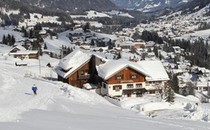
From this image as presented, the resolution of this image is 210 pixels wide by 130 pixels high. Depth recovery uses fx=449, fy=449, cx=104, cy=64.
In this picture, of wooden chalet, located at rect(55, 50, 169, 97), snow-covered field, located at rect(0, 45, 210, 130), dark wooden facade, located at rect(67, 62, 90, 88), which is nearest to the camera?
snow-covered field, located at rect(0, 45, 210, 130)

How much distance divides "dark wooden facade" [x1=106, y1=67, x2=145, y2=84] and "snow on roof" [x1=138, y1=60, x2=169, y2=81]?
1.35 m

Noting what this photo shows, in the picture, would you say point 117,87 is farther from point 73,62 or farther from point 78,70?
point 73,62

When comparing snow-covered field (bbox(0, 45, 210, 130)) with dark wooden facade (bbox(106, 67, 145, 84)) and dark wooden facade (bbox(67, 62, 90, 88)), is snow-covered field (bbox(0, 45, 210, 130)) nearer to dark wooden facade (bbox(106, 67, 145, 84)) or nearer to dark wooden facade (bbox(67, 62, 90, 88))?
dark wooden facade (bbox(106, 67, 145, 84))

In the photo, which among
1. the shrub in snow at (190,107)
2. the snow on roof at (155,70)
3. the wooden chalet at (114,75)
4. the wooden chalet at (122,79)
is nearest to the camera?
the shrub in snow at (190,107)

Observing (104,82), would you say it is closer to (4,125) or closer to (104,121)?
(104,121)

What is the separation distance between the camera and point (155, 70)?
47.4 metres

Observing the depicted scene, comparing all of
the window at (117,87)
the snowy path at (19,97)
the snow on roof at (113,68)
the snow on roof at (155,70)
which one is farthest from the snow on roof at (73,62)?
the snowy path at (19,97)

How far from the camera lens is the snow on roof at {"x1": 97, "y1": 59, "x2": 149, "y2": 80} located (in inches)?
1735

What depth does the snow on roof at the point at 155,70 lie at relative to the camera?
46419 millimetres

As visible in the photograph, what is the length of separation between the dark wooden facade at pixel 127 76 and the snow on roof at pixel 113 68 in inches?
16.8

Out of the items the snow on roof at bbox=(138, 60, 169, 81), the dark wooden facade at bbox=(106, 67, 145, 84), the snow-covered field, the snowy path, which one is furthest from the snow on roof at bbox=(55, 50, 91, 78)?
the snow-covered field

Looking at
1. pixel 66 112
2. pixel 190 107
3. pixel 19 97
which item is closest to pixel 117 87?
pixel 190 107

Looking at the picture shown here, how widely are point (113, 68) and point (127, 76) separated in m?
1.69

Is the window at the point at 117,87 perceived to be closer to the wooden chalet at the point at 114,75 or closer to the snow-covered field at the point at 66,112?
the wooden chalet at the point at 114,75
